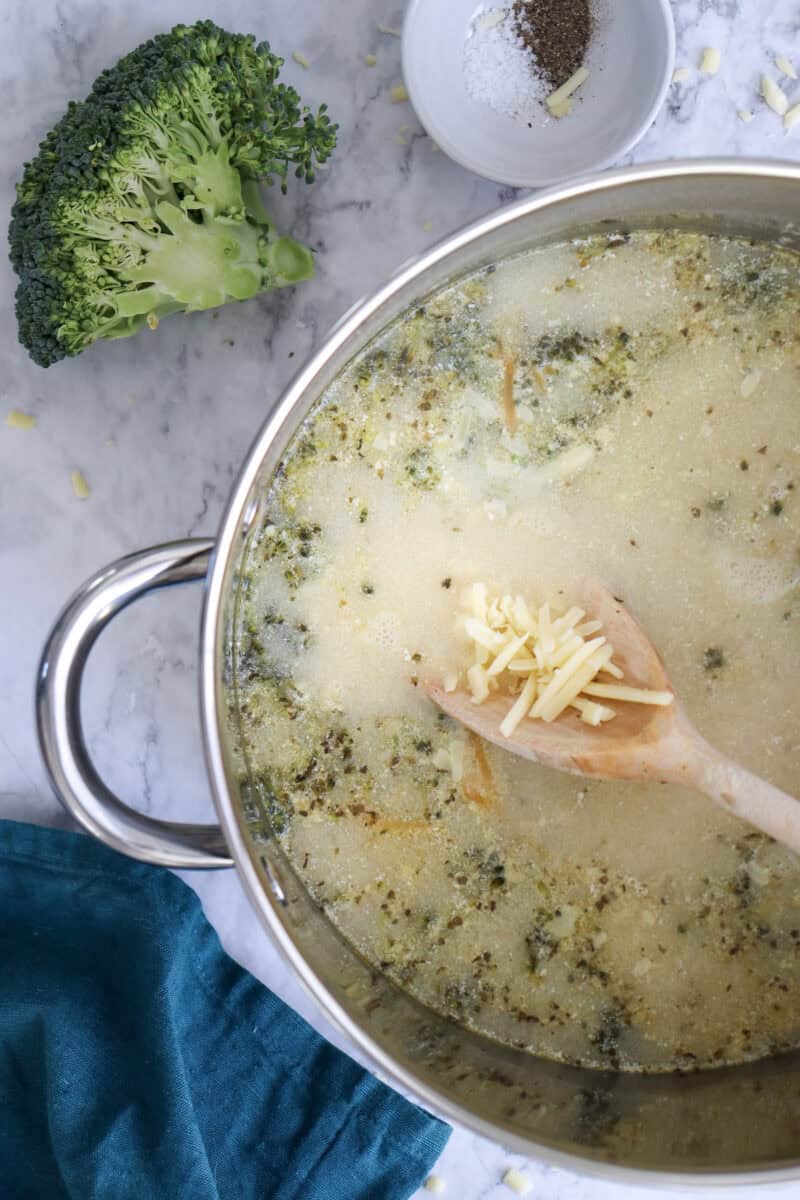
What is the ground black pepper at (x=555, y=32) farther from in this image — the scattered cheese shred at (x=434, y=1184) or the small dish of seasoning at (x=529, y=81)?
the scattered cheese shred at (x=434, y=1184)

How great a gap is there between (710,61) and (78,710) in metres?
0.92

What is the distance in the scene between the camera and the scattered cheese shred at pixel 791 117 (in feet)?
3.87

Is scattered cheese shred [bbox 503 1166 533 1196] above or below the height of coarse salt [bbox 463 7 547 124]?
below

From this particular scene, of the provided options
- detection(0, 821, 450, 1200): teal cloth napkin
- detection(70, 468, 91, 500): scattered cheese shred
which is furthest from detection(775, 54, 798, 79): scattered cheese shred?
detection(0, 821, 450, 1200): teal cloth napkin

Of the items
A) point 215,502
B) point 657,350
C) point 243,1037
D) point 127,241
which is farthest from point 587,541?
point 243,1037

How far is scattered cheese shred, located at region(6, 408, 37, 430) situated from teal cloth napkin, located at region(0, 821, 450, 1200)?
443mm

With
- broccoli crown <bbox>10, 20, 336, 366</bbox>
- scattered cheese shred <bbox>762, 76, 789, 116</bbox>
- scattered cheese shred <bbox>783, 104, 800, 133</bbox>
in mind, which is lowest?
broccoli crown <bbox>10, 20, 336, 366</bbox>

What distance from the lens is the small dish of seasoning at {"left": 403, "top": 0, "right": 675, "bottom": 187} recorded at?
115cm

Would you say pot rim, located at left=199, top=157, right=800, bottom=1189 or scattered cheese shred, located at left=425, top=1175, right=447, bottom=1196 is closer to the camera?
pot rim, located at left=199, top=157, right=800, bottom=1189

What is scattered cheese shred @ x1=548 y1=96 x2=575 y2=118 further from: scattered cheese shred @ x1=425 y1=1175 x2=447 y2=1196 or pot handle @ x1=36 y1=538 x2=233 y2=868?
scattered cheese shred @ x1=425 y1=1175 x2=447 y2=1196

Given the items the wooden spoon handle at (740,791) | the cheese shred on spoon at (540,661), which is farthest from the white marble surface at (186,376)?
the wooden spoon handle at (740,791)

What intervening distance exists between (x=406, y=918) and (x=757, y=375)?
0.66 m

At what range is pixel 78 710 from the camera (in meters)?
0.97

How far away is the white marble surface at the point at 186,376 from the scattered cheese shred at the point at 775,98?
11mm
